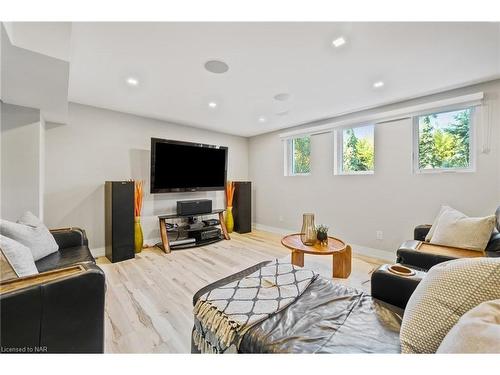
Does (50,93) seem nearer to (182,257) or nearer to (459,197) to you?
(182,257)

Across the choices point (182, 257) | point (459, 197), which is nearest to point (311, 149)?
point (459, 197)

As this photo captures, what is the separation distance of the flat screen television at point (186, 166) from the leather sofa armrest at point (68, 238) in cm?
136

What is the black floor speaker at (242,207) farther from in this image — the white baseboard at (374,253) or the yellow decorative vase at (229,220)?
the white baseboard at (374,253)

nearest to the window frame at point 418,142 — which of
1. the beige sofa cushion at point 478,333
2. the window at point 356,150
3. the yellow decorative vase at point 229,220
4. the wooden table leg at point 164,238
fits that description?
the window at point 356,150

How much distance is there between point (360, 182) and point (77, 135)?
4.28 meters

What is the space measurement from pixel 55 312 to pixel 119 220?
2.13m

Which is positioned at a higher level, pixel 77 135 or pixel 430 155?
pixel 77 135

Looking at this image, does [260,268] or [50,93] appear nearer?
[260,268]

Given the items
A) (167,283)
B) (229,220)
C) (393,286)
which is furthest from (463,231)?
(229,220)

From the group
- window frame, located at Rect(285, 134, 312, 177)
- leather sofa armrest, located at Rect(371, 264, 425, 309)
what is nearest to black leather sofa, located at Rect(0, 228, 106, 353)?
leather sofa armrest, located at Rect(371, 264, 425, 309)

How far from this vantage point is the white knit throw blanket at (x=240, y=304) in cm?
99

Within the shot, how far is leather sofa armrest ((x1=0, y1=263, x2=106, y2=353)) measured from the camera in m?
0.96

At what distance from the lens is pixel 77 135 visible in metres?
3.08

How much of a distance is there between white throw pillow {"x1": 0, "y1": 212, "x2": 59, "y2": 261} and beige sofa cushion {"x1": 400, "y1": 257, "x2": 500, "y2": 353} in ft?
8.27
